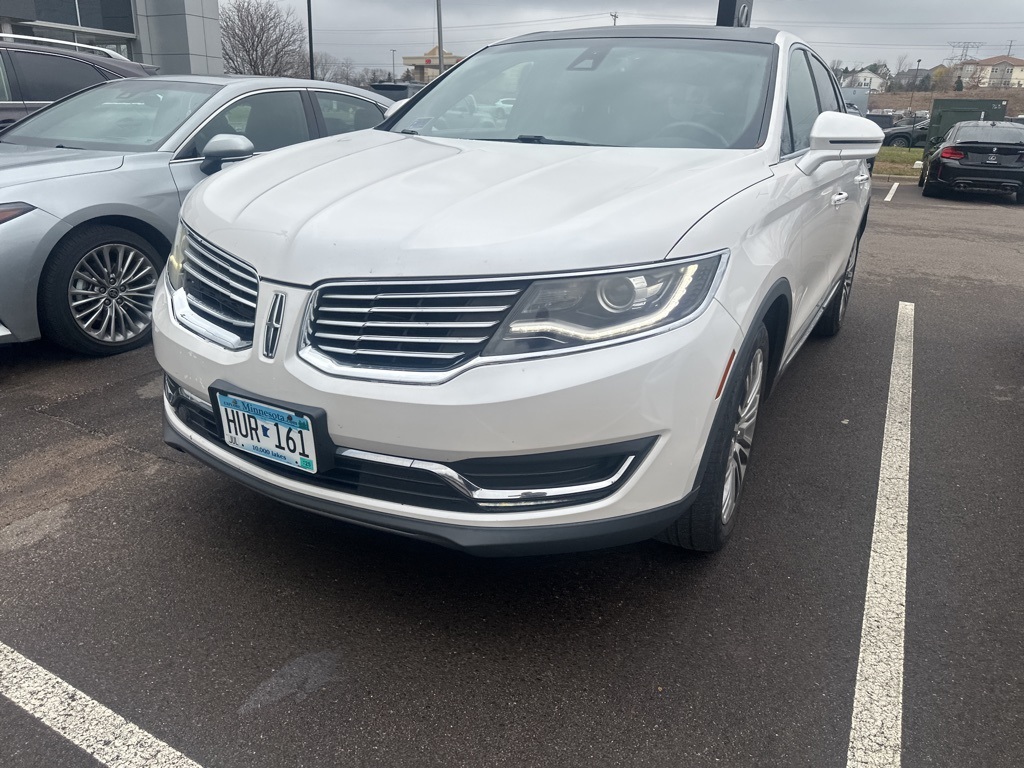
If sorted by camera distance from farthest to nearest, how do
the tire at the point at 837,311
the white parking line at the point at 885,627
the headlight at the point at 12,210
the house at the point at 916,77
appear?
the house at the point at 916,77 → the tire at the point at 837,311 → the headlight at the point at 12,210 → the white parking line at the point at 885,627

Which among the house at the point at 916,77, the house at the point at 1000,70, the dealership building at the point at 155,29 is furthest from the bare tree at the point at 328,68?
the house at the point at 1000,70

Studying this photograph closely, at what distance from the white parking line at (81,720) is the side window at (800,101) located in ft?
9.12

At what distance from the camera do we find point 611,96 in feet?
11.0

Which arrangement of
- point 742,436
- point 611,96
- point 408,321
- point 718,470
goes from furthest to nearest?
point 611,96 < point 742,436 < point 718,470 < point 408,321

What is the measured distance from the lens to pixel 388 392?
80.7 inches

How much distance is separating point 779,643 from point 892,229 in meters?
9.75

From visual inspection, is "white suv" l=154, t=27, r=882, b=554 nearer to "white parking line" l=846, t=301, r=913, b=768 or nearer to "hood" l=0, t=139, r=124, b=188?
"white parking line" l=846, t=301, r=913, b=768

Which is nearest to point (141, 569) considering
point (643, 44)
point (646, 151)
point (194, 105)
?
point (646, 151)

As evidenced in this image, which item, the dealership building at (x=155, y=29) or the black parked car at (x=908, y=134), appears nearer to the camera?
the dealership building at (x=155, y=29)

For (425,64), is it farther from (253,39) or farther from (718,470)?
(718,470)

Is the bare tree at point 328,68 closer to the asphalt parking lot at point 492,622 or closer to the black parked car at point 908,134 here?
the black parked car at point 908,134

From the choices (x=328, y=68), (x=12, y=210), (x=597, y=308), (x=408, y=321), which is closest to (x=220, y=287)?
(x=408, y=321)

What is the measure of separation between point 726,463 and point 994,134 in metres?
14.9

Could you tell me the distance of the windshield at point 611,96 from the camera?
3.17 meters
